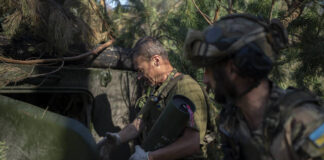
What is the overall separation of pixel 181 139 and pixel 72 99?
186 centimetres

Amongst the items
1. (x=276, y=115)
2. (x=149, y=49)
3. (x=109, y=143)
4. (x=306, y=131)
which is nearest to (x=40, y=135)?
(x=109, y=143)

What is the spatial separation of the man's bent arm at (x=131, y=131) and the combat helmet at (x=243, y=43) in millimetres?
1408

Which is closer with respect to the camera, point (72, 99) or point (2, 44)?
point (2, 44)

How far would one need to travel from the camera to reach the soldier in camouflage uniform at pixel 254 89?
55.5 inches

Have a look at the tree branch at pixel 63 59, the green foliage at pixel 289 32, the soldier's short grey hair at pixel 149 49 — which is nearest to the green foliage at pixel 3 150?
the tree branch at pixel 63 59

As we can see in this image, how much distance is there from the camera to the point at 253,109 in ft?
5.29

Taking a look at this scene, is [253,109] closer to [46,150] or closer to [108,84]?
[46,150]

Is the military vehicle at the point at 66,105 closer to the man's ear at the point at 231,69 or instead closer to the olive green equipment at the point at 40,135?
the olive green equipment at the point at 40,135

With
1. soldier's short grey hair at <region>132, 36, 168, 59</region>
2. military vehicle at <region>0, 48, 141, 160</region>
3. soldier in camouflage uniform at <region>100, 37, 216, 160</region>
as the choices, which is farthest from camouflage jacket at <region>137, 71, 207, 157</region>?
military vehicle at <region>0, 48, 141, 160</region>

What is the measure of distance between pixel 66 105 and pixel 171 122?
2.02 metres

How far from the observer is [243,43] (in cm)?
151

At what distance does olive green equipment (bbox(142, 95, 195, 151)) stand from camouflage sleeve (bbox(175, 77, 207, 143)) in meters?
0.11

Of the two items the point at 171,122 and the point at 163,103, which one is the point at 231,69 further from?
the point at 163,103

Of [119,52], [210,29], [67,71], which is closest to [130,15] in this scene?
[119,52]
